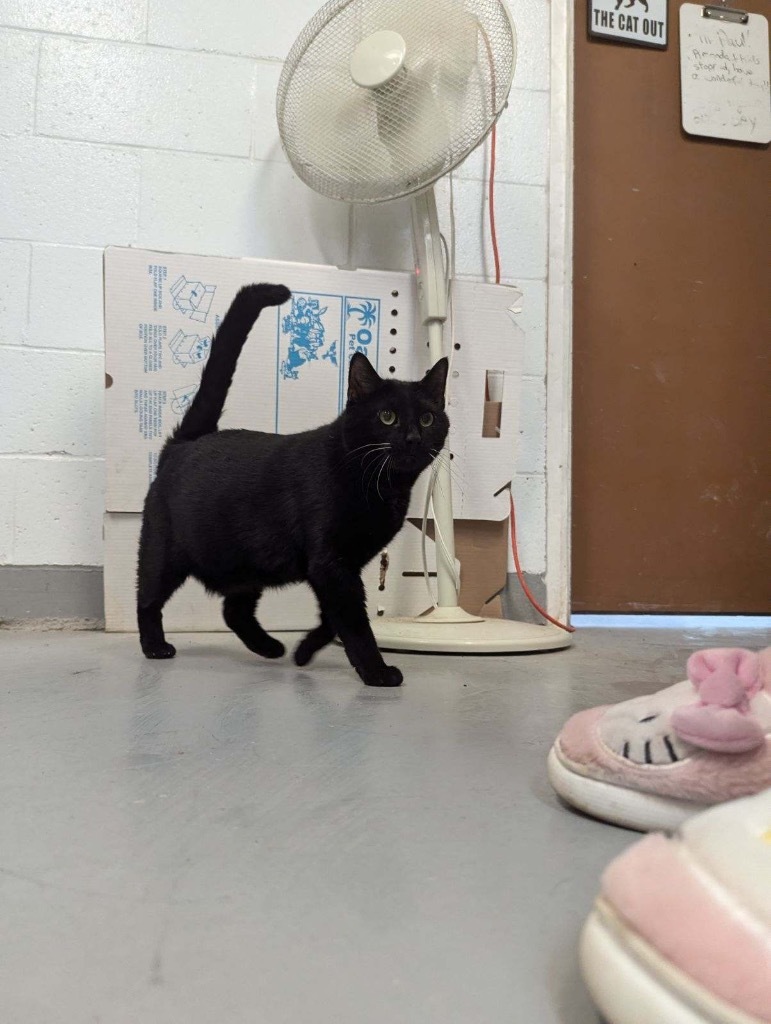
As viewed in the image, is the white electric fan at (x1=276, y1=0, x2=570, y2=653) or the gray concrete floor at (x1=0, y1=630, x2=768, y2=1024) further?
the white electric fan at (x1=276, y1=0, x2=570, y2=653)

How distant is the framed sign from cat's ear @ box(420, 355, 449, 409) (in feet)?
4.91

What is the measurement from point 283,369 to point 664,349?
1.17 metres

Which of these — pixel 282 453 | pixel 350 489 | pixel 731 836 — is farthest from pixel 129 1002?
pixel 282 453

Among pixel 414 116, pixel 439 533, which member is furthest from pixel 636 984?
pixel 414 116

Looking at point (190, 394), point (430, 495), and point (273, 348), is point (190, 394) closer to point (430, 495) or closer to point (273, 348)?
point (273, 348)

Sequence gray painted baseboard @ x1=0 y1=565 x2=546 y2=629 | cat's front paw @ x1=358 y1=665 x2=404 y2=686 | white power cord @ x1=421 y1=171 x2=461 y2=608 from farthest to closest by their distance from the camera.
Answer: gray painted baseboard @ x1=0 y1=565 x2=546 y2=629, white power cord @ x1=421 y1=171 x2=461 y2=608, cat's front paw @ x1=358 y1=665 x2=404 y2=686

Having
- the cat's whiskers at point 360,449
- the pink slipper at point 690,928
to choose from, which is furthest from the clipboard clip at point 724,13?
the pink slipper at point 690,928

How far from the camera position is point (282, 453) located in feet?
4.99

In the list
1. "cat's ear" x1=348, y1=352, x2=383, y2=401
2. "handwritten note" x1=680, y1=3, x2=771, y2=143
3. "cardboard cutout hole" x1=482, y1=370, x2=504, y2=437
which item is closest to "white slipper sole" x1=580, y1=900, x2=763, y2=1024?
"cat's ear" x1=348, y1=352, x2=383, y2=401

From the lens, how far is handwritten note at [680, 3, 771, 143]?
244 cm

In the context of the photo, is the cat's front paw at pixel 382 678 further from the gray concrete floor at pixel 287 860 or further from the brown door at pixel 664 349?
the brown door at pixel 664 349

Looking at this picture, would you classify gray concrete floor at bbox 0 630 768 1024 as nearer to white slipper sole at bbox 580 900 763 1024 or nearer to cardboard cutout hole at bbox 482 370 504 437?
white slipper sole at bbox 580 900 763 1024

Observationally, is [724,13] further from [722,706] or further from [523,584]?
[722,706]

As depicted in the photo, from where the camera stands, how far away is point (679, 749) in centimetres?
68
